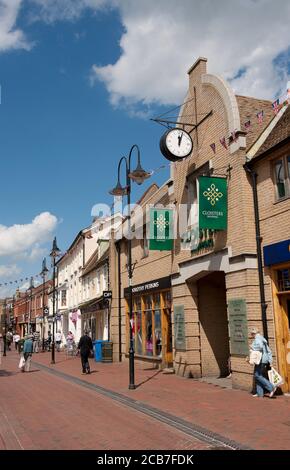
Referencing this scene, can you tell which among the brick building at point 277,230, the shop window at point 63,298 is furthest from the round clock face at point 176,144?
the shop window at point 63,298

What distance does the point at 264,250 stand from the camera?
12406mm

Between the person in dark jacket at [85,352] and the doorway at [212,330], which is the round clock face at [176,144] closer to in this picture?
the doorway at [212,330]

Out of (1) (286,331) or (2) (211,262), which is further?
(2) (211,262)

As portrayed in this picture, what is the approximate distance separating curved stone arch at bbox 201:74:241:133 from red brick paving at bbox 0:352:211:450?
8.22 meters

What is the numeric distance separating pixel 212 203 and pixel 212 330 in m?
4.88

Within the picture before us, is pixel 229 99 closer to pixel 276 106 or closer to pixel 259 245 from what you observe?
pixel 276 106

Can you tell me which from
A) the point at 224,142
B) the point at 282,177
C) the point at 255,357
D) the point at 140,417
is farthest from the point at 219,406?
the point at 224,142

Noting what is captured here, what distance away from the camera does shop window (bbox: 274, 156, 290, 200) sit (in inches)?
466

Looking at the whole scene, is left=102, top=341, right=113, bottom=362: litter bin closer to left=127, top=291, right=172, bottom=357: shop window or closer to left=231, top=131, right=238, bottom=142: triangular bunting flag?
left=127, top=291, right=172, bottom=357: shop window

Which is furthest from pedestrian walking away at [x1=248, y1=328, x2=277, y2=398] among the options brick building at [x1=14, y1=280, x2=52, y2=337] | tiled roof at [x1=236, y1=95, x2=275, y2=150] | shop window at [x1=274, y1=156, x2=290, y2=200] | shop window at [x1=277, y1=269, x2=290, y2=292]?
brick building at [x1=14, y1=280, x2=52, y2=337]

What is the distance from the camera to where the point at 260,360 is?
11320mm

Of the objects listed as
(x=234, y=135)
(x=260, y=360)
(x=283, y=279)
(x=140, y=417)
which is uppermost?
(x=234, y=135)

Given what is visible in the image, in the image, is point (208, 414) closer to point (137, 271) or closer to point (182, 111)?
point (182, 111)
